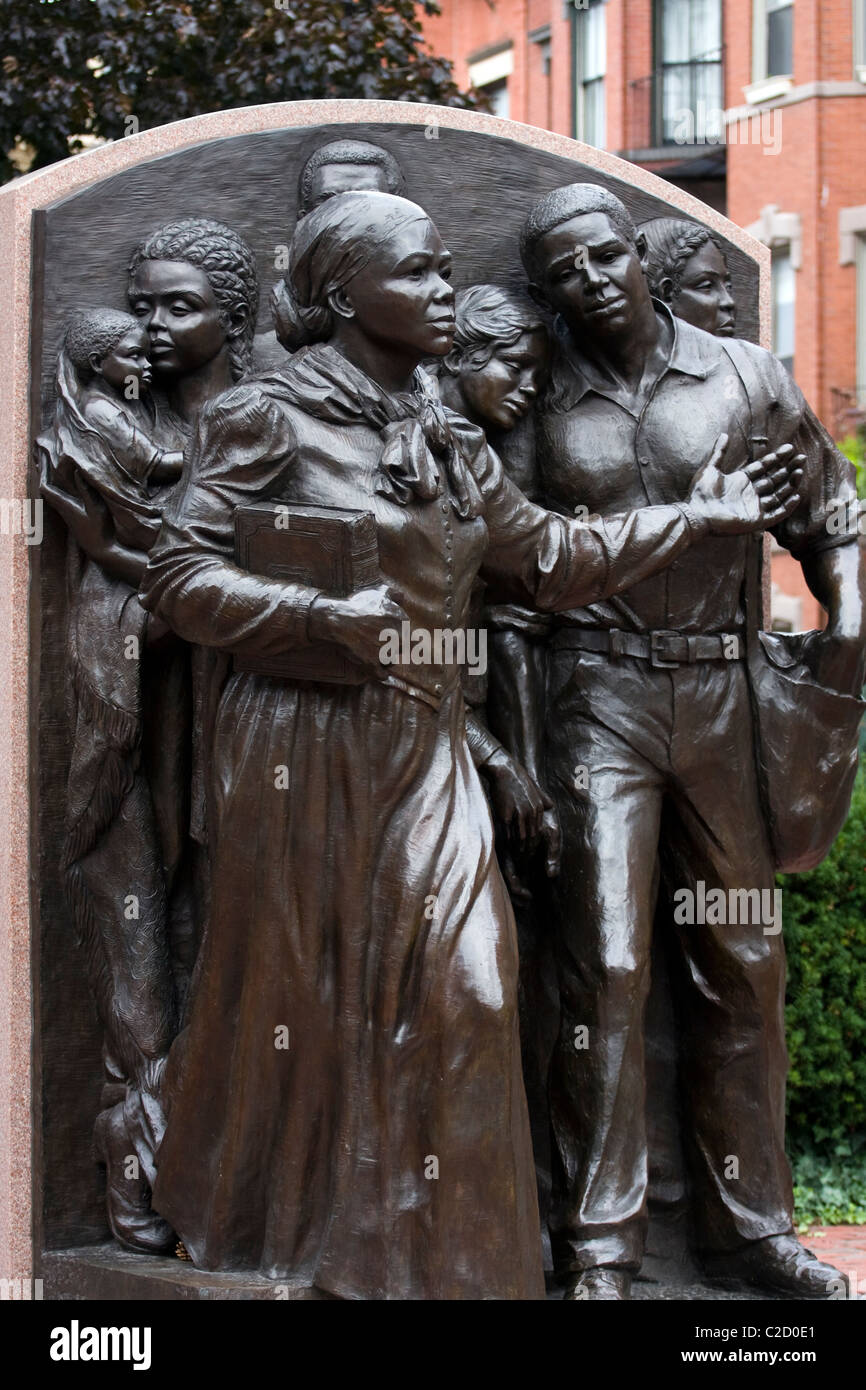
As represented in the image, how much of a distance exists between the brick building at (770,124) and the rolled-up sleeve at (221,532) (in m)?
16.5

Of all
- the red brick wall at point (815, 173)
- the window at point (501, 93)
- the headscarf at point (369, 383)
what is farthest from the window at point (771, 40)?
the headscarf at point (369, 383)

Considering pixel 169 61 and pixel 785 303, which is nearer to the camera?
pixel 169 61

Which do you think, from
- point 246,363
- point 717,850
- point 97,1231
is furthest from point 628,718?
point 97,1231

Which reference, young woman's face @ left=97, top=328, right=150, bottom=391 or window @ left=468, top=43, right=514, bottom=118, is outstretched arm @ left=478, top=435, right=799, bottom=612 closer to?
young woman's face @ left=97, top=328, right=150, bottom=391

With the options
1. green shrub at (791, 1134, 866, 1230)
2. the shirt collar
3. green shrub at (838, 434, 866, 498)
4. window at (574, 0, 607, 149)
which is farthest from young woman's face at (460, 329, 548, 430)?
window at (574, 0, 607, 149)

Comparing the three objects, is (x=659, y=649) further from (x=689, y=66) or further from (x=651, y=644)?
(x=689, y=66)

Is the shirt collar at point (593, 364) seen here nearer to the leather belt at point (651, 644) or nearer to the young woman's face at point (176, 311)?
the leather belt at point (651, 644)

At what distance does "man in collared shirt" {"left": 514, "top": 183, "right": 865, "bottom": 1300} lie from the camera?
21.6 ft

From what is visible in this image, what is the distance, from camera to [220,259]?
668cm

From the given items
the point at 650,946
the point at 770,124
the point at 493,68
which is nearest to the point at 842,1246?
the point at 650,946

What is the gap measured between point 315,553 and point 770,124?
1834cm

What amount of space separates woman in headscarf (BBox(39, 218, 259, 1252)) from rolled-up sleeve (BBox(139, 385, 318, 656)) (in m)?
0.62

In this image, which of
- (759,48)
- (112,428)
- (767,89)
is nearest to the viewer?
(112,428)

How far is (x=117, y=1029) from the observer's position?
6.73m
